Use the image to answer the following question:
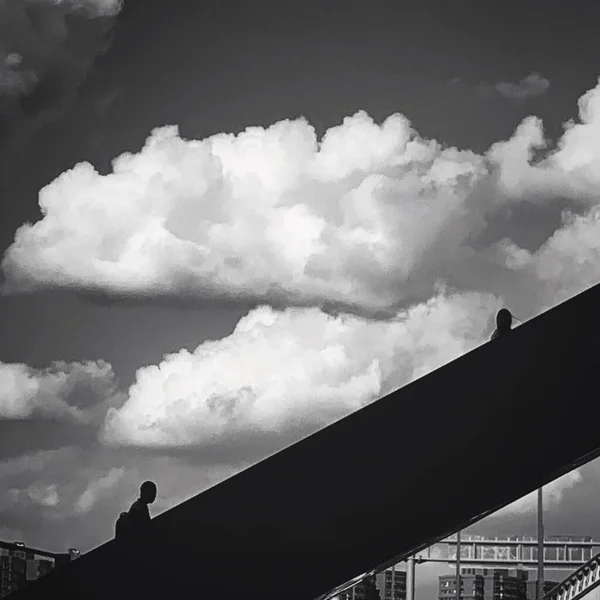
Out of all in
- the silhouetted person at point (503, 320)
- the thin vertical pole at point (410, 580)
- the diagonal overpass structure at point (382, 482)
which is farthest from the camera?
the thin vertical pole at point (410, 580)

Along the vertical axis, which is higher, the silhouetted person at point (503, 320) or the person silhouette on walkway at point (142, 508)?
the silhouetted person at point (503, 320)

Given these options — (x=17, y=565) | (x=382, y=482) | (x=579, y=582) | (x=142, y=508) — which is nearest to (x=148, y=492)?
(x=142, y=508)

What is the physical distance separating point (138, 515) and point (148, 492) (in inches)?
7.4

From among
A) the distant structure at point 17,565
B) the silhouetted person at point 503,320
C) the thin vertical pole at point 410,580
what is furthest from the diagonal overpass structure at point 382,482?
the thin vertical pole at point 410,580

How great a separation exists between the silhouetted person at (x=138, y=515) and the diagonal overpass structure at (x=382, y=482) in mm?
20

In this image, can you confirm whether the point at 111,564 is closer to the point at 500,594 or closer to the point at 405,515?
the point at 405,515

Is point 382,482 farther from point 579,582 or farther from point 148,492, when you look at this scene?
point 579,582

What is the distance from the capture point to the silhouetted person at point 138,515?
1.01m

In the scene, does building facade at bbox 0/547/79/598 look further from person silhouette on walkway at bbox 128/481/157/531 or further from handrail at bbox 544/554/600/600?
handrail at bbox 544/554/600/600

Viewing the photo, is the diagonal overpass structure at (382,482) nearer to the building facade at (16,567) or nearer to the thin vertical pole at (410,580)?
the building facade at (16,567)

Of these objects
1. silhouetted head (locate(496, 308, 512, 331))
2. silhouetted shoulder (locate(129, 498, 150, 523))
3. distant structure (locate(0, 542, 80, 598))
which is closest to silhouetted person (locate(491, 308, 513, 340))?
silhouetted head (locate(496, 308, 512, 331))

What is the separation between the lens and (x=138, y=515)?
3.69 ft

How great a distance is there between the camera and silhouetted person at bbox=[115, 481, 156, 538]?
1009 millimetres

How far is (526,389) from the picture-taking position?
0.97 meters
